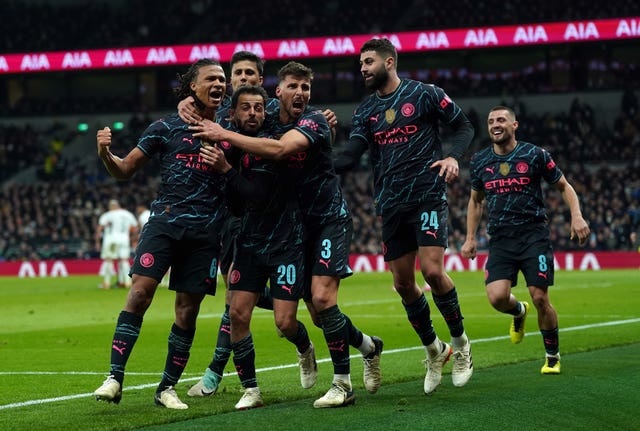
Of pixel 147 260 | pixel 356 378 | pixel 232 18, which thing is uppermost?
pixel 232 18

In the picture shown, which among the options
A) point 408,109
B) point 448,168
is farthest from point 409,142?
point 448,168

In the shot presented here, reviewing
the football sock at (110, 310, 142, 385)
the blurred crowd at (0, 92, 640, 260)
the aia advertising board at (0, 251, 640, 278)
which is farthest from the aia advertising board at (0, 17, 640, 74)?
the football sock at (110, 310, 142, 385)

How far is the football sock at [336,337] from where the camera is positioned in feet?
25.6

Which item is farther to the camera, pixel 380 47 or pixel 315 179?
pixel 380 47

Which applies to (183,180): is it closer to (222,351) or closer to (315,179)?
(315,179)

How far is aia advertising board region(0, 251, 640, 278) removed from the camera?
109ft

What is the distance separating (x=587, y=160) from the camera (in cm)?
4025

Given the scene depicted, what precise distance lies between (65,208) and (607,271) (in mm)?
21454

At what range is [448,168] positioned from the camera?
26.3 feet

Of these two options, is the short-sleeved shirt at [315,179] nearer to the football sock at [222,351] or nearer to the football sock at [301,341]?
the football sock at [301,341]

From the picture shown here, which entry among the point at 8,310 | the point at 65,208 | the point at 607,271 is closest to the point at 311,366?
the point at 8,310

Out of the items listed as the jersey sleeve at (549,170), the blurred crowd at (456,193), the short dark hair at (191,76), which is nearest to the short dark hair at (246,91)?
the short dark hair at (191,76)

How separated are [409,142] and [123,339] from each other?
101 inches

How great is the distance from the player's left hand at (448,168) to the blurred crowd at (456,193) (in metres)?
27.6
